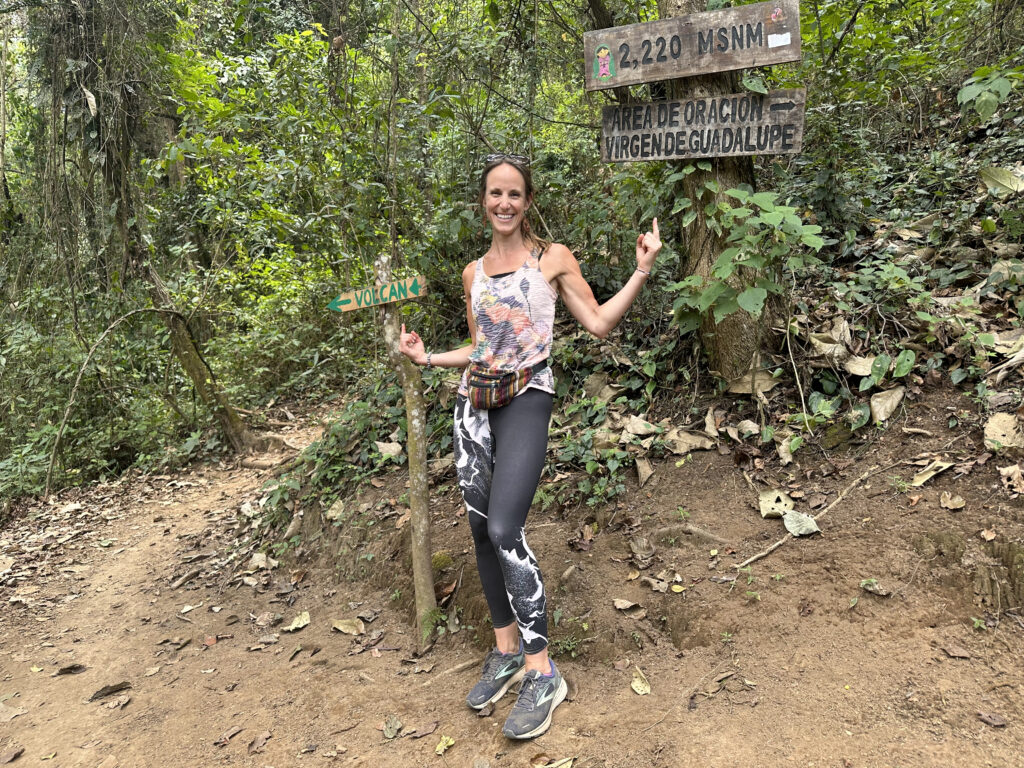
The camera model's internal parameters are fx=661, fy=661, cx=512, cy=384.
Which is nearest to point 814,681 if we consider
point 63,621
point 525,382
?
point 525,382

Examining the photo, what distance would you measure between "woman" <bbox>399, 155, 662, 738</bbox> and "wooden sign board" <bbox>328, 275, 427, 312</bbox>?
395mm

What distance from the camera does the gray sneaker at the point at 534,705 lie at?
248 cm

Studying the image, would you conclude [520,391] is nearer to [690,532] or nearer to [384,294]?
[384,294]

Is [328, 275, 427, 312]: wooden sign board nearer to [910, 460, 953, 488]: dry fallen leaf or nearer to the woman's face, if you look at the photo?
the woman's face

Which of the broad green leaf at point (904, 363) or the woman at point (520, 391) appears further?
the broad green leaf at point (904, 363)

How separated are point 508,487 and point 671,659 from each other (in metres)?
1.08

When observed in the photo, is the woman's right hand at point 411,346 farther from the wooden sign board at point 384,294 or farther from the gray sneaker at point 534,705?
the gray sneaker at point 534,705

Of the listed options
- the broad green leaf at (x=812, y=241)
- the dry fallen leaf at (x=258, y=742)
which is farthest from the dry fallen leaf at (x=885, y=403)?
the dry fallen leaf at (x=258, y=742)

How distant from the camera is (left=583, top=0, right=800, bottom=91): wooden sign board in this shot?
9.72ft

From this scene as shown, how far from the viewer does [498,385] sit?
255cm

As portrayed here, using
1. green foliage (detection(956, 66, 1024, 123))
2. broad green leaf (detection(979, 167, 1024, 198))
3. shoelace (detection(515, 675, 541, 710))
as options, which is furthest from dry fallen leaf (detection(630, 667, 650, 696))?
broad green leaf (detection(979, 167, 1024, 198))

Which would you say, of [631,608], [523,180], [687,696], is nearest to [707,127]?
[523,180]

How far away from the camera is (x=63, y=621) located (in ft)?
15.4

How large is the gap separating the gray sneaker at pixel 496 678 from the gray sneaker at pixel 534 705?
0.14 m
